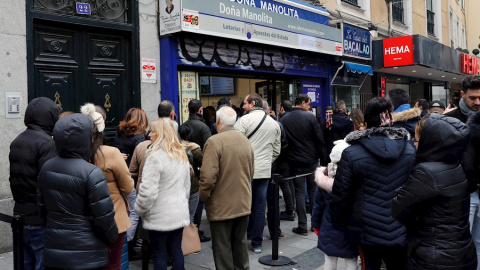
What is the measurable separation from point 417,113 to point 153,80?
462cm

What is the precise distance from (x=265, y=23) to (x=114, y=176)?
6.53 meters

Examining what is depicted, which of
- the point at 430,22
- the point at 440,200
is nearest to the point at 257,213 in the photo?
the point at 440,200

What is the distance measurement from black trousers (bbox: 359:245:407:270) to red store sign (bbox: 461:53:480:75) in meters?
16.9

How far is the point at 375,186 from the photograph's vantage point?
3.28 m

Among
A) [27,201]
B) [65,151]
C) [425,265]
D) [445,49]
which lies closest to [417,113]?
[425,265]

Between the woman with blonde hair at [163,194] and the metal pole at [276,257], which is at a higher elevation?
the woman with blonde hair at [163,194]

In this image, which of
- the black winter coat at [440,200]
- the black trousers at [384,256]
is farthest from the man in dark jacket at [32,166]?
the black winter coat at [440,200]

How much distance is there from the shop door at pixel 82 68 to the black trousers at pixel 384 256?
5.10 metres

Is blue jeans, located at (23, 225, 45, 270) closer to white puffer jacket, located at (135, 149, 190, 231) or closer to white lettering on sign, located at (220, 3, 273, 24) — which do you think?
white puffer jacket, located at (135, 149, 190, 231)

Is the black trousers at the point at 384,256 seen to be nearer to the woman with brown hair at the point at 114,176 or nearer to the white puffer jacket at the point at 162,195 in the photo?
the white puffer jacket at the point at 162,195

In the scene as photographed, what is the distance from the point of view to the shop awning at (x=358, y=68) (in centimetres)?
1240

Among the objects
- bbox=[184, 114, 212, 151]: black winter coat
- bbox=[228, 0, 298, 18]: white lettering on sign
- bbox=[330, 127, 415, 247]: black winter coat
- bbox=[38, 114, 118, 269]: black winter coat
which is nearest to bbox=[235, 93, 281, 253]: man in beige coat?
bbox=[184, 114, 212, 151]: black winter coat

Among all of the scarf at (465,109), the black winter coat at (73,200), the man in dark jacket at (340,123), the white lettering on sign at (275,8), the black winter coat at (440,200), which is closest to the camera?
the black winter coat at (440,200)

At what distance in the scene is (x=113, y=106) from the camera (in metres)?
7.43
